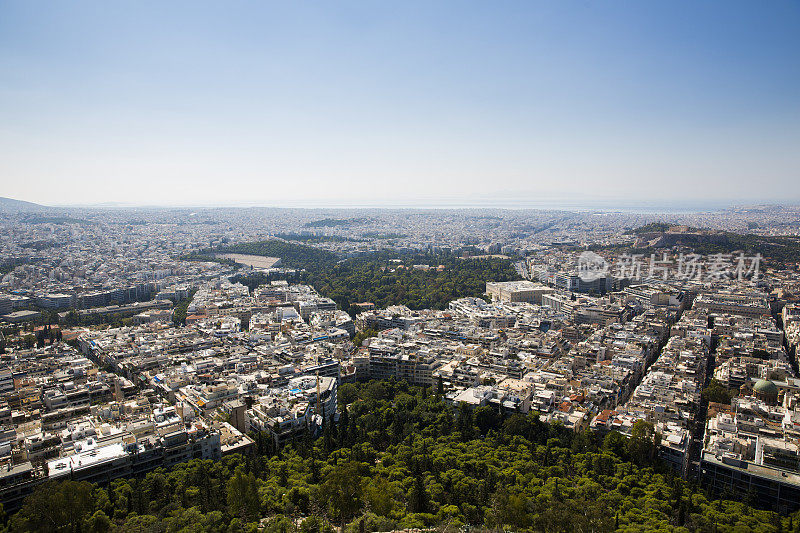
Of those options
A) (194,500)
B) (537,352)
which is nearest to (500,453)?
(194,500)

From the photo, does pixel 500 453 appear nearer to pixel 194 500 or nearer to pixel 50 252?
pixel 194 500

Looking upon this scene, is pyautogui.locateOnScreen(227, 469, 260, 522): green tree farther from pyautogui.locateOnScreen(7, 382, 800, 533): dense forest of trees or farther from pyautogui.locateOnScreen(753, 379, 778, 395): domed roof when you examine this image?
pyautogui.locateOnScreen(753, 379, 778, 395): domed roof

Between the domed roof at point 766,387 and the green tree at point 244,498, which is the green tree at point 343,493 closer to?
the green tree at point 244,498

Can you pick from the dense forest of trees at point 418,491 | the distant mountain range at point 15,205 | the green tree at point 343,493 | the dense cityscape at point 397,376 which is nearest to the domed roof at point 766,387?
the dense cityscape at point 397,376

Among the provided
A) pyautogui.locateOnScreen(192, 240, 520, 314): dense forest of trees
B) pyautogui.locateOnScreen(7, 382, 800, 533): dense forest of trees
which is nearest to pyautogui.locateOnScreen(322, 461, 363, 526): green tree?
pyautogui.locateOnScreen(7, 382, 800, 533): dense forest of trees

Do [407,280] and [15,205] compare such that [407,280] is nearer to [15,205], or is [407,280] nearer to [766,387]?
[766,387]

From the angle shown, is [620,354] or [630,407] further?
[620,354]
